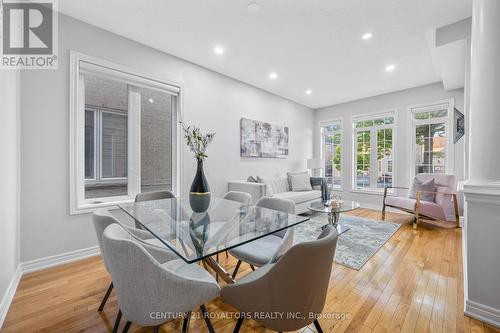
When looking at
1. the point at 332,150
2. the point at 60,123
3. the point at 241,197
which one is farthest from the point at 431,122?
the point at 60,123

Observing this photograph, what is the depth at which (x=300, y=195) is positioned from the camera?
4.30 m

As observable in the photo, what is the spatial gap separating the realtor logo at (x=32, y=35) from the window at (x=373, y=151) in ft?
19.2

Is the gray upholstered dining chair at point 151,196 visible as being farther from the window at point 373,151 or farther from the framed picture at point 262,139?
the window at point 373,151

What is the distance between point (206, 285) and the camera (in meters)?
1.13

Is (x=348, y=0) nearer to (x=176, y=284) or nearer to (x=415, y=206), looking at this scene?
(x=176, y=284)

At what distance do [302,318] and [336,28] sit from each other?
9.78 feet

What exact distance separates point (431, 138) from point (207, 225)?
5217 millimetres

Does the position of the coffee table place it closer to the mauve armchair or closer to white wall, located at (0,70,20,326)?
the mauve armchair

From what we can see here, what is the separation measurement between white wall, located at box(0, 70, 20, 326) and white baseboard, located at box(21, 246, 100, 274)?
0.15 m

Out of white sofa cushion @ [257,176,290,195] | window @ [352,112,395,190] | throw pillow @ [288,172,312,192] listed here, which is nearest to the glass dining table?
white sofa cushion @ [257,176,290,195]

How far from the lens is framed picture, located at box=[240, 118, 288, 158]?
4.34 meters

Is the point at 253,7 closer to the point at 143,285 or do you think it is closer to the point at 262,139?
the point at 143,285

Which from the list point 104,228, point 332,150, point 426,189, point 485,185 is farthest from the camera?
point 332,150

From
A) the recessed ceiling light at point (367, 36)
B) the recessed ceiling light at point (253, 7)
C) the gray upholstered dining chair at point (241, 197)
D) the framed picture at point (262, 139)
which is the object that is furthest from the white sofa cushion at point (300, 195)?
the recessed ceiling light at point (253, 7)
